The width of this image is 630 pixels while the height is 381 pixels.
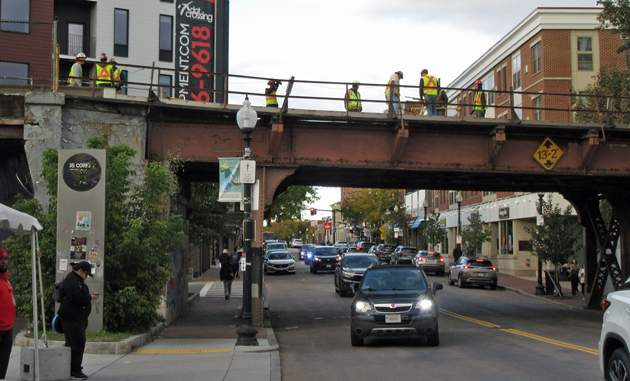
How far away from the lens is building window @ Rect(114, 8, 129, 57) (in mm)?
46191

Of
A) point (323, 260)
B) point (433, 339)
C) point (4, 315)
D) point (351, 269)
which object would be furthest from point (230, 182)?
point (323, 260)

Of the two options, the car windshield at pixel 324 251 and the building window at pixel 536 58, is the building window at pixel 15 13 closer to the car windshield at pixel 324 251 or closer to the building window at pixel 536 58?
the car windshield at pixel 324 251

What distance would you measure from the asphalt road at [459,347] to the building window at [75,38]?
27.1 meters

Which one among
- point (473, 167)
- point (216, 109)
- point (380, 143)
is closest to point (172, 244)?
point (216, 109)

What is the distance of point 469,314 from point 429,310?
349 inches

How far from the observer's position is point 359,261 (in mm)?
28156

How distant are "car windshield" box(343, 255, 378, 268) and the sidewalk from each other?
31.5 feet

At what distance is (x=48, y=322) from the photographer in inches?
570

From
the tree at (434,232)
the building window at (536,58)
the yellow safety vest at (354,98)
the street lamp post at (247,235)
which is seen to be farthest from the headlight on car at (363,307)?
the tree at (434,232)

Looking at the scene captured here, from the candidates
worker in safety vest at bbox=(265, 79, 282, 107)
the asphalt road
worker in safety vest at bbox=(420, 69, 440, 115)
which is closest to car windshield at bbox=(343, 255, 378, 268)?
the asphalt road

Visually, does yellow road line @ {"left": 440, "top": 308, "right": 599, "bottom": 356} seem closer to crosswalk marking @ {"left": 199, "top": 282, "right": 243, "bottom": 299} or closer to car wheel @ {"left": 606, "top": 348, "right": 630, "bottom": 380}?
car wheel @ {"left": 606, "top": 348, "right": 630, "bottom": 380}

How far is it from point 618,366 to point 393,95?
13.4 metres

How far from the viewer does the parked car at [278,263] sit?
44.2 metres

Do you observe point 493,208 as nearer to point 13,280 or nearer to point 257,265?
point 257,265
